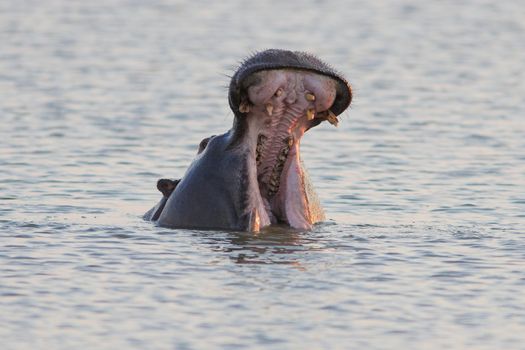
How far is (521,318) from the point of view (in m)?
8.75

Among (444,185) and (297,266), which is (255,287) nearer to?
(297,266)

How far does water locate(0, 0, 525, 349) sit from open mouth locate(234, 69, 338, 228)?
0.88 ft

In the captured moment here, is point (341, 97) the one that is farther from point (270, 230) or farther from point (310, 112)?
point (270, 230)

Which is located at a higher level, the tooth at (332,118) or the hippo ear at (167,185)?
the tooth at (332,118)

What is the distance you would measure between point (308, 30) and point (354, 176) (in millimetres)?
12704

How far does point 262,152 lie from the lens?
35.7 ft

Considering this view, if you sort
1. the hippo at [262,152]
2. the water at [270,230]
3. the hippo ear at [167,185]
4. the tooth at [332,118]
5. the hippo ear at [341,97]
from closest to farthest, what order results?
the water at [270,230] < the hippo at [262,152] < the hippo ear at [341,97] < the tooth at [332,118] < the hippo ear at [167,185]

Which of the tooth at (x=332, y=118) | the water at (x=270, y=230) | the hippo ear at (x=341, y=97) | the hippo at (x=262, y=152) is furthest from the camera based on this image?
the tooth at (x=332, y=118)

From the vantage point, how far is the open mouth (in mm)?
10477

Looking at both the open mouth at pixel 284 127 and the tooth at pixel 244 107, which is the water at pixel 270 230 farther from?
the tooth at pixel 244 107

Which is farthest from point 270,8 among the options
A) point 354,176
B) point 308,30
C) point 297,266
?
point 297,266

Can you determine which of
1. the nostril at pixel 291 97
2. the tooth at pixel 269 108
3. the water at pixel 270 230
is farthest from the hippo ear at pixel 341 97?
the water at pixel 270 230

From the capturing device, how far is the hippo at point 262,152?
10438mm

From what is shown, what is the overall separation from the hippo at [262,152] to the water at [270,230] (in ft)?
0.56
